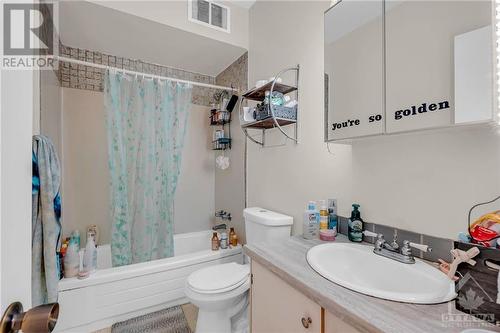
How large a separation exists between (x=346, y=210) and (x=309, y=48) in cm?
105

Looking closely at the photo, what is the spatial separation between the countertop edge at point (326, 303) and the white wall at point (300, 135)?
60 cm

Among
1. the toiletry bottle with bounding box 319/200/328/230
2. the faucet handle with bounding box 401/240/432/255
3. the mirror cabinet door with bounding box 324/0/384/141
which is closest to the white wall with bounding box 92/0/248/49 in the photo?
the mirror cabinet door with bounding box 324/0/384/141

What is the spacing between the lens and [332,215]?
4.17 feet

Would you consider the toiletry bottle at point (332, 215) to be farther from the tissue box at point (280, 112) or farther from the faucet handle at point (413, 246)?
the tissue box at point (280, 112)

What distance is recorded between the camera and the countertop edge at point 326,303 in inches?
22.6

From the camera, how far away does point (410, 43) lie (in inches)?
34.5

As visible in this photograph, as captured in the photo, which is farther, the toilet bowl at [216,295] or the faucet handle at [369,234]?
the toilet bowl at [216,295]

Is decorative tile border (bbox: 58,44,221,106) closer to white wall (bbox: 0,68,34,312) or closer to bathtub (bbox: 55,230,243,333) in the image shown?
bathtub (bbox: 55,230,243,333)

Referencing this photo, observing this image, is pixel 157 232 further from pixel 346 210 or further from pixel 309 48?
pixel 309 48

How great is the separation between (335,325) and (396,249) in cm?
50

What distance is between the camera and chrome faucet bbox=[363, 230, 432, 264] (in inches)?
35.4

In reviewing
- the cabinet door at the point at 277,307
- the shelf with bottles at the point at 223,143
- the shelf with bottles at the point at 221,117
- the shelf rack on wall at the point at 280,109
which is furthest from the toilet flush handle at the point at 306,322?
the shelf with bottles at the point at 221,117

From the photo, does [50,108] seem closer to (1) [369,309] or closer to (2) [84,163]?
(2) [84,163]

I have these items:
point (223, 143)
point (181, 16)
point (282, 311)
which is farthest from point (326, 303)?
point (181, 16)
